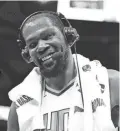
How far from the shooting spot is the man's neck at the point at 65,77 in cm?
78

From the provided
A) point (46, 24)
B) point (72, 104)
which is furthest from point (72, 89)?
point (46, 24)

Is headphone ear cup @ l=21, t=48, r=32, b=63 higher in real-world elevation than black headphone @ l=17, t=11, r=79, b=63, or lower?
lower

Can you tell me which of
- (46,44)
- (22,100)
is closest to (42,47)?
(46,44)

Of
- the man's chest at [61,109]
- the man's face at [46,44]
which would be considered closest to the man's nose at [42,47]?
the man's face at [46,44]

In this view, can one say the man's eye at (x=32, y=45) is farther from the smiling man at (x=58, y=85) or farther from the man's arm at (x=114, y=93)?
the man's arm at (x=114, y=93)

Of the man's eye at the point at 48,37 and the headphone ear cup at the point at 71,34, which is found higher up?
the headphone ear cup at the point at 71,34

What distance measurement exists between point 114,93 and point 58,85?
0.40 feet

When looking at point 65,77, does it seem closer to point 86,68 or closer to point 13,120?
point 86,68

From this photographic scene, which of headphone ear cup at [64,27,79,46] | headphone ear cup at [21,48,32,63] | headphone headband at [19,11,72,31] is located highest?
headphone headband at [19,11,72,31]

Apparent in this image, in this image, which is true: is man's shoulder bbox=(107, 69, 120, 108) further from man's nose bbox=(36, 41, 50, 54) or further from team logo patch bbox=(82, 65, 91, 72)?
man's nose bbox=(36, 41, 50, 54)

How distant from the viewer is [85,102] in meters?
0.75

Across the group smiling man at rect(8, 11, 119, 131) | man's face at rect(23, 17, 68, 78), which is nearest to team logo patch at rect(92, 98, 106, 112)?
smiling man at rect(8, 11, 119, 131)

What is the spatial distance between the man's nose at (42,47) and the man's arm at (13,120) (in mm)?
140

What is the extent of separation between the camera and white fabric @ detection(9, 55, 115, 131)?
2.40 ft
